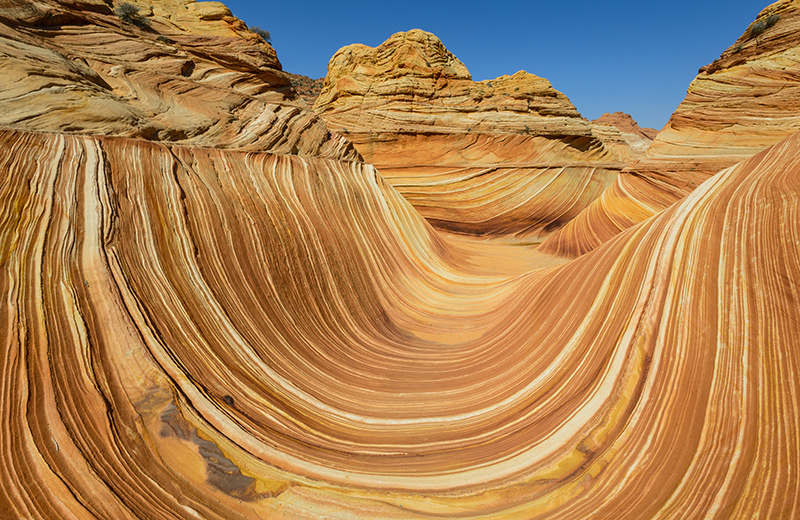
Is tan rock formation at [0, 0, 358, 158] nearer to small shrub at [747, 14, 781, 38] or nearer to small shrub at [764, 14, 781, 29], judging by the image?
small shrub at [747, 14, 781, 38]

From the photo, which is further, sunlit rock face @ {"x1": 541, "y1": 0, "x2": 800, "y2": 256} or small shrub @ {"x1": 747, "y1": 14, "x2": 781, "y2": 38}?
small shrub @ {"x1": 747, "y1": 14, "x2": 781, "y2": 38}

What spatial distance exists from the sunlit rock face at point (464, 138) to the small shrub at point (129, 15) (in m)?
5.32

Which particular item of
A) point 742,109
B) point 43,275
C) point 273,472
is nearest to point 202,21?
point 43,275

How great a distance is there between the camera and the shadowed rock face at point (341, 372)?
57.2 inches

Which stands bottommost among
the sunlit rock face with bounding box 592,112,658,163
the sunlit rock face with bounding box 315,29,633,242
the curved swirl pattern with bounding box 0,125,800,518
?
the curved swirl pattern with bounding box 0,125,800,518

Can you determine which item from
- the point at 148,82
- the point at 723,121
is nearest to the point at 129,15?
the point at 148,82

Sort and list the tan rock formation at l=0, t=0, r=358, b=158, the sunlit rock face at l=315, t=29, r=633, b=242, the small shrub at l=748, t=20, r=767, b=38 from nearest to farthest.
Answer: the tan rock formation at l=0, t=0, r=358, b=158, the small shrub at l=748, t=20, r=767, b=38, the sunlit rock face at l=315, t=29, r=633, b=242

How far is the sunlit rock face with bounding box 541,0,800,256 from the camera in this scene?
6742mm

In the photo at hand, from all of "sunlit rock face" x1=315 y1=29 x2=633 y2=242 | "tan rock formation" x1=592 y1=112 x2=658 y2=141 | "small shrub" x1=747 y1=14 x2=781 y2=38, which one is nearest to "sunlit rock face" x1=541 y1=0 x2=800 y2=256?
"small shrub" x1=747 y1=14 x2=781 y2=38

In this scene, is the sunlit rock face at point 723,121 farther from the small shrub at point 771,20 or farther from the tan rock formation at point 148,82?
the tan rock formation at point 148,82

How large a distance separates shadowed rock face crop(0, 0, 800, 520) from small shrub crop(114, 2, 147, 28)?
12.4 ft

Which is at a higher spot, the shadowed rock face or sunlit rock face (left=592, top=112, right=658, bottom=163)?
sunlit rock face (left=592, top=112, right=658, bottom=163)

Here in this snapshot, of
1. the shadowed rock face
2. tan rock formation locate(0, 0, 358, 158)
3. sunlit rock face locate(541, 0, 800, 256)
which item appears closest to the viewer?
the shadowed rock face

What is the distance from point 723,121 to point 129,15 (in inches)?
391
